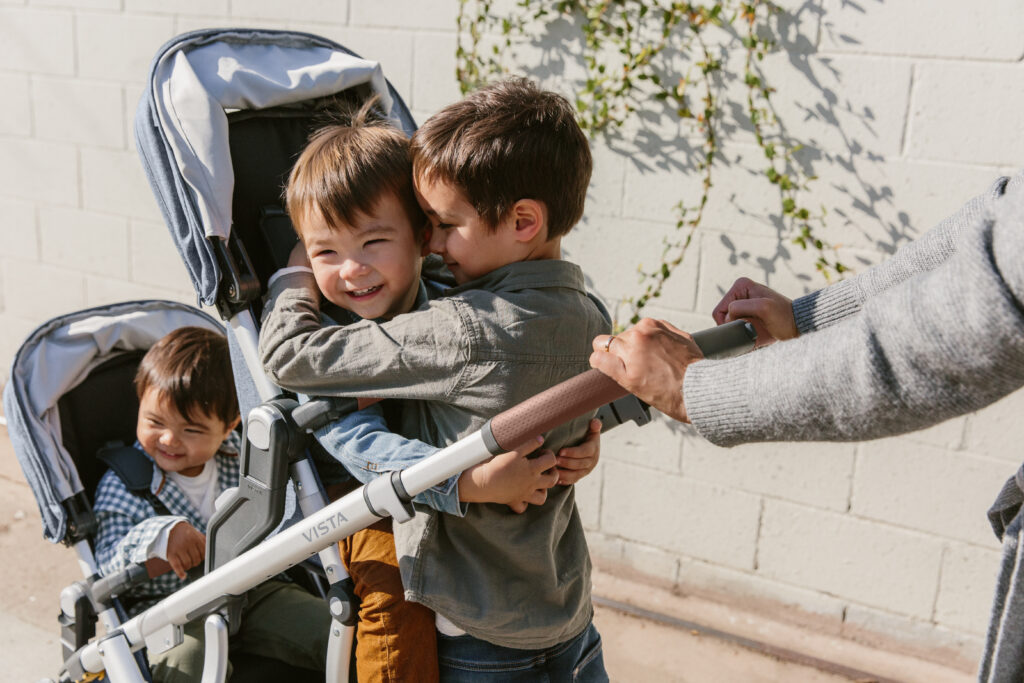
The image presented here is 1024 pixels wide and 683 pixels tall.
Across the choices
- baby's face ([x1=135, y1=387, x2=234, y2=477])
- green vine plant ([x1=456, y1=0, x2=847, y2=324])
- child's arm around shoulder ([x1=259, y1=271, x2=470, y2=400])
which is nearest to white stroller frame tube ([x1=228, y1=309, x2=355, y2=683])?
child's arm around shoulder ([x1=259, y1=271, x2=470, y2=400])

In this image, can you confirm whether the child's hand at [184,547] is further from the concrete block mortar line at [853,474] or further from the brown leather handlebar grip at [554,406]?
the concrete block mortar line at [853,474]

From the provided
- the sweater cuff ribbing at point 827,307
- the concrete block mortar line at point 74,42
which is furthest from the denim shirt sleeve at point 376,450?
the concrete block mortar line at point 74,42

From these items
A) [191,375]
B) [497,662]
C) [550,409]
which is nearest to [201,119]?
[191,375]

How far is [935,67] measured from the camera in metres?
2.86

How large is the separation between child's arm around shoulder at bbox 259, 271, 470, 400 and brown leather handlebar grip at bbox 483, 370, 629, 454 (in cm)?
21

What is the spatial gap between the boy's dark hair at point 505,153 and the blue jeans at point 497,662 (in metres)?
0.78

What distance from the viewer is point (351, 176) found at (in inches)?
69.8

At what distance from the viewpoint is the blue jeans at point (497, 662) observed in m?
1.86

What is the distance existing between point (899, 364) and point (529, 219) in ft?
2.30

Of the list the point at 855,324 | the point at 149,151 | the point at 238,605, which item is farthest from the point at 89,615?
the point at 855,324

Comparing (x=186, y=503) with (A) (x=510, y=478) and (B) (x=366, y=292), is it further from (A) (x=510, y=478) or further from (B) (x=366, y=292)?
(A) (x=510, y=478)

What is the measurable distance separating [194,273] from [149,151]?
0.25 m

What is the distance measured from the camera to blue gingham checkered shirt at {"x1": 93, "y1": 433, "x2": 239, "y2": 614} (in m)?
2.31

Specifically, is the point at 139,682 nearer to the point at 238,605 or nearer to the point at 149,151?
the point at 238,605
